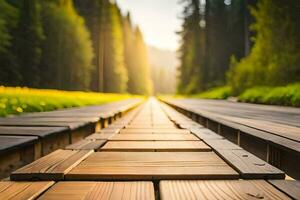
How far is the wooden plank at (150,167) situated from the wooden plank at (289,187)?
24 centimetres

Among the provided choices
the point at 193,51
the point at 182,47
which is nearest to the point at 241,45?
the point at 193,51

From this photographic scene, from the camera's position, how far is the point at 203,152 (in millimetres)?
2758

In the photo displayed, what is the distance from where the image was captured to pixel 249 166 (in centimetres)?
207

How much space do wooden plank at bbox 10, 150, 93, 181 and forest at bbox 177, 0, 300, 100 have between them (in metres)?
14.5

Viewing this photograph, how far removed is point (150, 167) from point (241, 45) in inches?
1463

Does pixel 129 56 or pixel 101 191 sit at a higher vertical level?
pixel 129 56

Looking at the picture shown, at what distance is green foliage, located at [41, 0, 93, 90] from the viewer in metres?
36.7

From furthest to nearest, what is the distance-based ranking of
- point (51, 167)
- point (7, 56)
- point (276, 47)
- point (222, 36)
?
point (222, 36)
point (7, 56)
point (276, 47)
point (51, 167)

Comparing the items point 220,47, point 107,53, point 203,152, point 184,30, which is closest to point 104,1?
point 107,53

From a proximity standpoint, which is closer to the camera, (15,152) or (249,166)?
(249,166)

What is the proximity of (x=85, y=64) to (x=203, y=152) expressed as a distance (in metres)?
37.8

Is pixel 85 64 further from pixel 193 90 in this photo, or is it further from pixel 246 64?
pixel 246 64

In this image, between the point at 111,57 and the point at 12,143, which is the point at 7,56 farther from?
the point at 12,143

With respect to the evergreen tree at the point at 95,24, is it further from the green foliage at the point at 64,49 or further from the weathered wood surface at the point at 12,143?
the weathered wood surface at the point at 12,143
